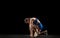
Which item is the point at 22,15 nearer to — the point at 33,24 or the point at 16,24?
the point at 16,24

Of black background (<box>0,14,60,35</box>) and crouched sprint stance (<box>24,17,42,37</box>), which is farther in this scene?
black background (<box>0,14,60,35</box>)

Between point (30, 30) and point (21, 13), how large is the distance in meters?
0.80

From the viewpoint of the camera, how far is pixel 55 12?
3.96m

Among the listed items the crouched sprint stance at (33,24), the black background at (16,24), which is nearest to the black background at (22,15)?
the black background at (16,24)

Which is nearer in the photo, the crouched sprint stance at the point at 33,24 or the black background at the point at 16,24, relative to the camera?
the crouched sprint stance at the point at 33,24

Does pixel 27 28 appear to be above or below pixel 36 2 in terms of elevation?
below

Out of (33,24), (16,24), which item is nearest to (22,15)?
(16,24)

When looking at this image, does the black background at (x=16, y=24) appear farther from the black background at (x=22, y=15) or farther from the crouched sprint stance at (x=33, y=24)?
the crouched sprint stance at (x=33, y=24)

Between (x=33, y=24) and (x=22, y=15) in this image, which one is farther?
(x=22, y=15)

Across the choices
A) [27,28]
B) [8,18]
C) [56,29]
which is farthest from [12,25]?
[56,29]

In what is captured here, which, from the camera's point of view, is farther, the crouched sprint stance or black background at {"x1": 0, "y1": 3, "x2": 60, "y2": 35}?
black background at {"x1": 0, "y1": 3, "x2": 60, "y2": 35}

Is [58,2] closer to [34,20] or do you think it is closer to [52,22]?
[52,22]

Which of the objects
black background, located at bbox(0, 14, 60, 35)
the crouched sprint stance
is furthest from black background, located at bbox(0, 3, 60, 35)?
the crouched sprint stance

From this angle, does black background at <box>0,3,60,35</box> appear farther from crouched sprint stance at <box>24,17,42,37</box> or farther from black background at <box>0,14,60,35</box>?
crouched sprint stance at <box>24,17,42,37</box>
